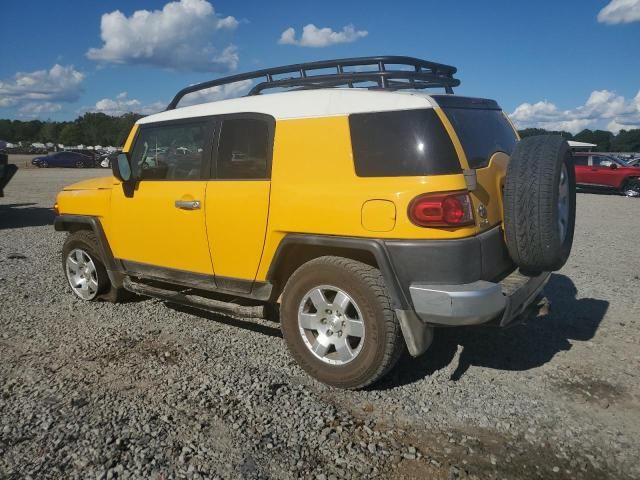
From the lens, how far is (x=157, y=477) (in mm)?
2600

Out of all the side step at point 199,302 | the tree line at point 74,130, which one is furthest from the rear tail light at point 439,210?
the tree line at point 74,130

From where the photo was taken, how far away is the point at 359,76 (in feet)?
12.9

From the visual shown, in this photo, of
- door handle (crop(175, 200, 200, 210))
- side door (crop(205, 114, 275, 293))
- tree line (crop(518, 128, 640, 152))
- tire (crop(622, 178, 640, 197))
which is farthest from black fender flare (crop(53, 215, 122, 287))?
tree line (crop(518, 128, 640, 152))

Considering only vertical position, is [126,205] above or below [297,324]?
above

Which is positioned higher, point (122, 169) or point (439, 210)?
point (122, 169)

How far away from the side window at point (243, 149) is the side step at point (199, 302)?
101 centimetres

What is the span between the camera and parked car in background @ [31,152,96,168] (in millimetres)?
40219

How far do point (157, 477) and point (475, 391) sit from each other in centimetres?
212

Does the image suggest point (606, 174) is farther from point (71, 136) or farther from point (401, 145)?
point (71, 136)

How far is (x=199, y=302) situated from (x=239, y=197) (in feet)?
3.43

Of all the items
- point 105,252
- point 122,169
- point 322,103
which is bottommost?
point 105,252

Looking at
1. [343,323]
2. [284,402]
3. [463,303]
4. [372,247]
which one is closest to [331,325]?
[343,323]

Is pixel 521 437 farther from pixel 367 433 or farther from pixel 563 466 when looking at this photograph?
pixel 367 433

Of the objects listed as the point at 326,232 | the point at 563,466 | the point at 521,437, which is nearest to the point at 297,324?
the point at 326,232
